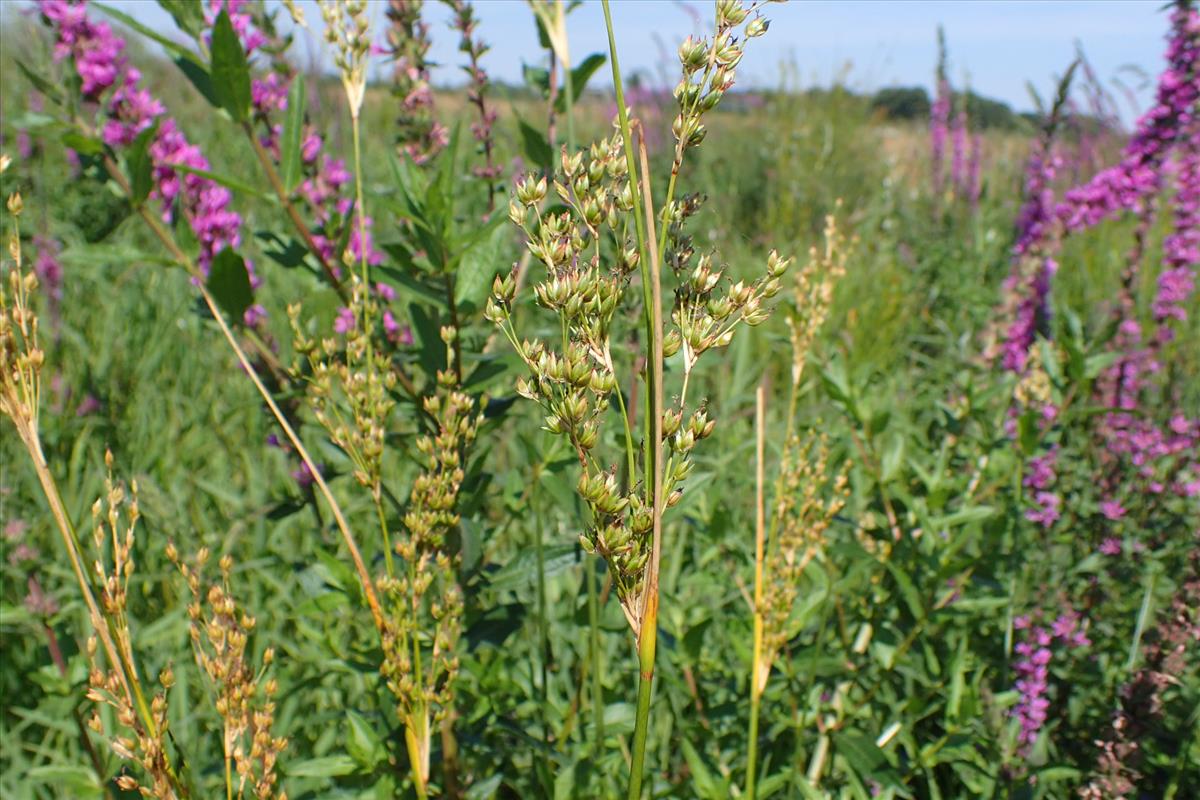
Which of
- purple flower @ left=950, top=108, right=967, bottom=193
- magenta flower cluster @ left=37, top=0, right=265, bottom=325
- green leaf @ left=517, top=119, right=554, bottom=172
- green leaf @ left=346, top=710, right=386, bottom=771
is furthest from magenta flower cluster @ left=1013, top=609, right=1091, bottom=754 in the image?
purple flower @ left=950, top=108, right=967, bottom=193

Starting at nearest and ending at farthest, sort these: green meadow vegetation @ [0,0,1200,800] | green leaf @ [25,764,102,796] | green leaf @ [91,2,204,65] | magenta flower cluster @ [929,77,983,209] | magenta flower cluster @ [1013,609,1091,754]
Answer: green meadow vegetation @ [0,0,1200,800], green leaf @ [91,2,204,65], green leaf @ [25,764,102,796], magenta flower cluster @ [1013,609,1091,754], magenta flower cluster @ [929,77,983,209]

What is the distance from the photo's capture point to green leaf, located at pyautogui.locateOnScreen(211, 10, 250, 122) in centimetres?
130

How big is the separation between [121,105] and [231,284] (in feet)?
2.02

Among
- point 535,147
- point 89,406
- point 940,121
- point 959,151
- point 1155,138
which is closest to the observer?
point 535,147

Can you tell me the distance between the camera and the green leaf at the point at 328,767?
134 centimetres

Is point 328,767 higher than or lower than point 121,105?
lower

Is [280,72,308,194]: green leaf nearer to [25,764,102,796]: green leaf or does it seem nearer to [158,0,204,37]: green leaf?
[158,0,204,37]: green leaf

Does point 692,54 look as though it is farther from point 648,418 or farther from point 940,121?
point 940,121

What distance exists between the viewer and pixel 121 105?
180cm

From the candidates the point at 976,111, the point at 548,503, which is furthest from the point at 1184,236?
the point at 976,111

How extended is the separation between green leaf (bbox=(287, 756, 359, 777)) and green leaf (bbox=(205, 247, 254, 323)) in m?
0.70

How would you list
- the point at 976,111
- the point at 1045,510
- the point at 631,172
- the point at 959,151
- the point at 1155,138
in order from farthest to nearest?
the point at 976,111, the point at 959,151, the point at 1155,138, the point at 1045,510, the point at 631,172

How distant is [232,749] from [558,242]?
2.18 ft

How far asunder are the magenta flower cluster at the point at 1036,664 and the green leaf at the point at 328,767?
1.15m
